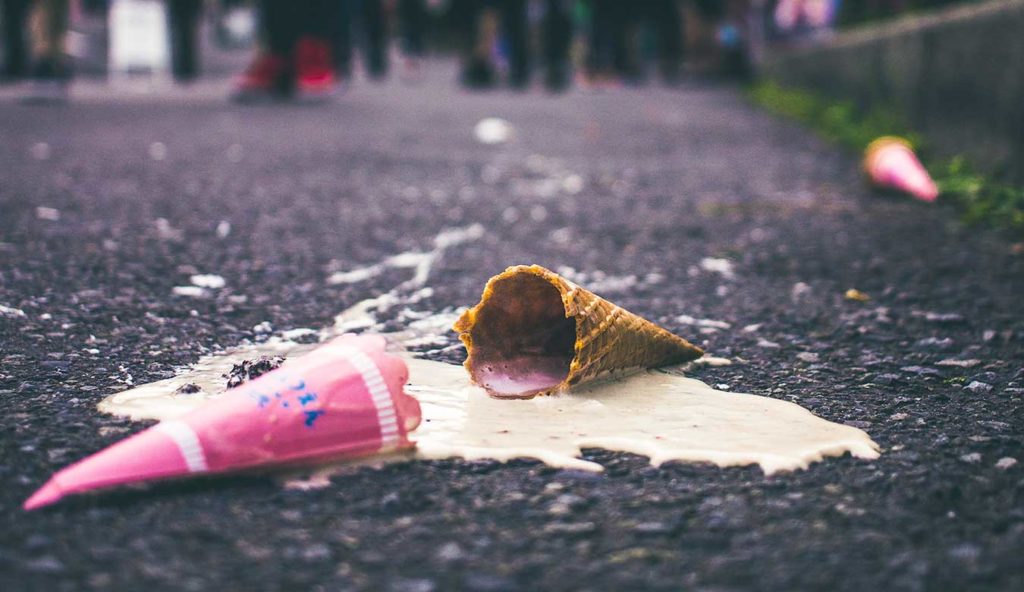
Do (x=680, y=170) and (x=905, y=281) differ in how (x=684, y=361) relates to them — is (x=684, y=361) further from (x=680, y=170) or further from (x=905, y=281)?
(x=680, y=170)

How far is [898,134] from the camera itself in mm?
6305

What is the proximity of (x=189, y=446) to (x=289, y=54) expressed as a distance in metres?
8.30

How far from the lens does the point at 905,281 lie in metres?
3.16

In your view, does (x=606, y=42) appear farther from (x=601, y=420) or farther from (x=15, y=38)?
(x=601, y=420)

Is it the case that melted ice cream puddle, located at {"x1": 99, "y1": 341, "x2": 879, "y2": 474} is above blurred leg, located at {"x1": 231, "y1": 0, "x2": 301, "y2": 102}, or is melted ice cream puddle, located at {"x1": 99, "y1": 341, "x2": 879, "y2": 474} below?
below

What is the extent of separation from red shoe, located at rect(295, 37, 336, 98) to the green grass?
12.9ft

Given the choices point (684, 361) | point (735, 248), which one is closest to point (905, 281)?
point (735, 248)

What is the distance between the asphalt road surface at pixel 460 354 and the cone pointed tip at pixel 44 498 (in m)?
0.01

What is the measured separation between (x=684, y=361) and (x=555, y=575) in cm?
101

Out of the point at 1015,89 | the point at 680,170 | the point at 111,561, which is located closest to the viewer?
the point at 111,561

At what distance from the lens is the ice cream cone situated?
2057 millimetres

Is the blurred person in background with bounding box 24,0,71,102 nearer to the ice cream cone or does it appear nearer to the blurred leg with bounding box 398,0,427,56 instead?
the ice cream cone

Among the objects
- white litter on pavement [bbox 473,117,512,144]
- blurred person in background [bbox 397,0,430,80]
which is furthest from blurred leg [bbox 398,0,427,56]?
white litter on pavement [bbox 473,117,512,144]

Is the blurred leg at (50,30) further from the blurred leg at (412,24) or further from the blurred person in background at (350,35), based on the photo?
the blurred leg at (412,24)
